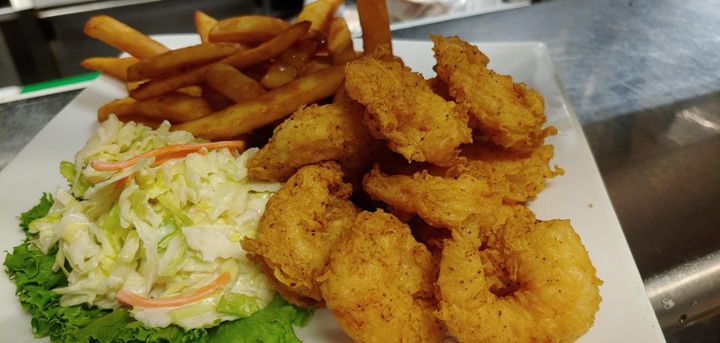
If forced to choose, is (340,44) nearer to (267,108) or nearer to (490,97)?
(267,108)

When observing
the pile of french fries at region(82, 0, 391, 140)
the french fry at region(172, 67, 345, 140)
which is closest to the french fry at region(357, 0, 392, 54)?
the pile of french fries at region(82, 0, 391, 140)

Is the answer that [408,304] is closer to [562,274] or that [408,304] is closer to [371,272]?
[371,272]

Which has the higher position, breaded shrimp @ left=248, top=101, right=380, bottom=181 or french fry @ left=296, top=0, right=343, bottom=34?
french fry @ left=296, top=0, right=343, bottom=34

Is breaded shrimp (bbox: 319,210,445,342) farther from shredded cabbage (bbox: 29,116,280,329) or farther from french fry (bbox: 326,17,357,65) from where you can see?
french fry (bbox: 326,17,357,65)

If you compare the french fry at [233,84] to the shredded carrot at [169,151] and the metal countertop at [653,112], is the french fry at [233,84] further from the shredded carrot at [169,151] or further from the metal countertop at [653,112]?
the metal countertop at [653,112]

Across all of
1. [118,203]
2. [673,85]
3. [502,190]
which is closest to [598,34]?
[673,85]

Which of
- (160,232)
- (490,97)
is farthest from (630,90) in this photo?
(160,232)
